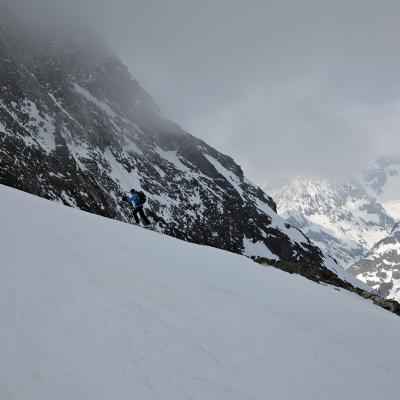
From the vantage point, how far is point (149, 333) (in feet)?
19.0

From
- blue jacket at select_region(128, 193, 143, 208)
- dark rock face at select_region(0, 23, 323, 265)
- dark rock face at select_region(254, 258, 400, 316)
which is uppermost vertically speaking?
dark rock face at select_region(0, 23, 323, 265)

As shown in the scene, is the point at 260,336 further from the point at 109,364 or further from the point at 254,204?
the point at 254,204

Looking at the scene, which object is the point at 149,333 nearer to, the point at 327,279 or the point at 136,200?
the point at 136,200

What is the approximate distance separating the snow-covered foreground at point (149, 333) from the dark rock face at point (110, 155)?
177ft

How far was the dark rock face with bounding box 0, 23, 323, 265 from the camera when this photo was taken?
259 ft

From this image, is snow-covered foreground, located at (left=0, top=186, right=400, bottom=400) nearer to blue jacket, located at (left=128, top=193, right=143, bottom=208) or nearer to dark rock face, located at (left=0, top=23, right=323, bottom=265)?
blue jacket, located at (left=128, top=193, right=143, bottom=208)

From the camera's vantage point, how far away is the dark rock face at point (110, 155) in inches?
3108

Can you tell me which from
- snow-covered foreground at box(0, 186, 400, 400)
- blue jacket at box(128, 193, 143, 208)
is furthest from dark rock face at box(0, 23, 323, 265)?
snow-covered foreground at box(0, 186, 400, 400)

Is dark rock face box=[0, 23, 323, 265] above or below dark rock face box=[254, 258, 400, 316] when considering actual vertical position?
above

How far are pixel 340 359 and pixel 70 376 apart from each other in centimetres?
518

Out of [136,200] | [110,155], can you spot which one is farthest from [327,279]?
[110,155]

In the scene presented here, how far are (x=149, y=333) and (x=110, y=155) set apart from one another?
116476 millimetres

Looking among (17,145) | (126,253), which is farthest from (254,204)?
(126,253)

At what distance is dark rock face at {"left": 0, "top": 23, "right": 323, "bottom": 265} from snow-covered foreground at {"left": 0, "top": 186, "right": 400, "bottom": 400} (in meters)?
54.0
